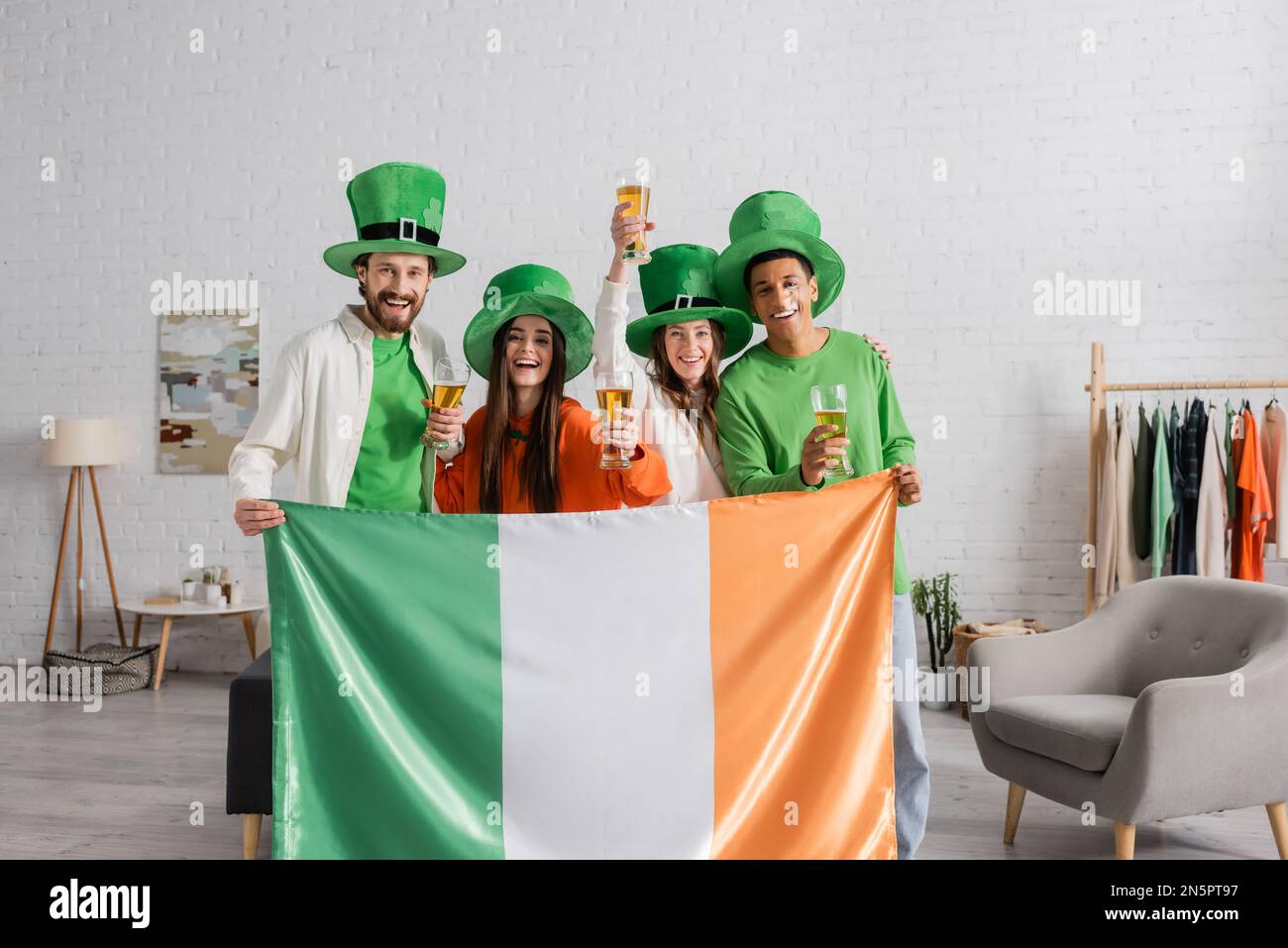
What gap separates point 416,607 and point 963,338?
3874 millimetres

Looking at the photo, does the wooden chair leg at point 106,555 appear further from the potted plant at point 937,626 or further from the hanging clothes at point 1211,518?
the hanging clothes at point 1211,518

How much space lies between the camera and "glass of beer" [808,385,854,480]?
220cm

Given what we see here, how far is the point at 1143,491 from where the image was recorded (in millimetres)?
4770

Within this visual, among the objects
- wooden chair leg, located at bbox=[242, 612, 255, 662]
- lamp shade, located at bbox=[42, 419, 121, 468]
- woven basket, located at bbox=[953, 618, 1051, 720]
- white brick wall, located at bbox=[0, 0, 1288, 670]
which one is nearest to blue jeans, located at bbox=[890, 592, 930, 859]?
woven basket, located at bbox=[953, 618, 1051, 720]

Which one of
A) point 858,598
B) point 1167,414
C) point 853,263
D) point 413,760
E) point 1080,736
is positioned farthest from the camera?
point 853,263

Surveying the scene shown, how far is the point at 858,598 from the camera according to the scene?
2.25 m

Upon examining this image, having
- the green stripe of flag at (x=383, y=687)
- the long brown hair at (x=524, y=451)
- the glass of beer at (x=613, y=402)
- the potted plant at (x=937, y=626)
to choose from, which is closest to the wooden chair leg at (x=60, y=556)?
the long brown hair at (x=524, y=451)

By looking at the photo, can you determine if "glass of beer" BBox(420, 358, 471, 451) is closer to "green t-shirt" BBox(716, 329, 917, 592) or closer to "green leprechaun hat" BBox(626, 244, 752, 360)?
"green leprechaun hat" BBox(626, 244, 752, 360)

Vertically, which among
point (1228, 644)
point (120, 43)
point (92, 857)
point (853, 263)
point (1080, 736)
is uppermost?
point (120, 43)

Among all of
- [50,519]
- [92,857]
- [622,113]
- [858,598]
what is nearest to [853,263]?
[622,113]

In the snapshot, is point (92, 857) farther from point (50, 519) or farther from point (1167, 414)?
point (1167, 414)

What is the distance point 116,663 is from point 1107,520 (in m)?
4.96

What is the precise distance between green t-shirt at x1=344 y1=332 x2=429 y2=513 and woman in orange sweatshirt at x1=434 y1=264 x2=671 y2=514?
78 mm

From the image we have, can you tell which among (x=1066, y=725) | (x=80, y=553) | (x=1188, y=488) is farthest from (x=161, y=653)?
(x=1188, y=488)
